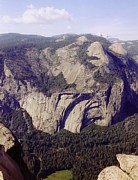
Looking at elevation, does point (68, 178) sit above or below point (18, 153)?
below

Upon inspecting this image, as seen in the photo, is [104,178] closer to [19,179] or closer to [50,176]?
[19,179]

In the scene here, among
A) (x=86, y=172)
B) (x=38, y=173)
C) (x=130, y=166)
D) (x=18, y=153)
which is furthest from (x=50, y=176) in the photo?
(x=130, y=166)

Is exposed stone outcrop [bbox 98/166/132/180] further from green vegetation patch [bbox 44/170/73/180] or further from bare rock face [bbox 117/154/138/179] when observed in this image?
green vegetation patch [bbox 44/170/73/180]

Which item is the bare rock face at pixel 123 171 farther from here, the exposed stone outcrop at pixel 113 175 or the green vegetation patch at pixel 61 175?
the green vegetation patch at pixel 61 175

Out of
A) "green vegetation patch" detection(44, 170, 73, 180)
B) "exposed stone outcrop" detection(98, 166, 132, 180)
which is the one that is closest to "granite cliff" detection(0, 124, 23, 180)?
"exposed stone outcrop" detection(98, 166, 132, 180)

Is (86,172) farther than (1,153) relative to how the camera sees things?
Yes

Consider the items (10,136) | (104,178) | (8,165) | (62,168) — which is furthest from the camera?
(62,168)

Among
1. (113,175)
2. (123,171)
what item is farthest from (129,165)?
(113,175)

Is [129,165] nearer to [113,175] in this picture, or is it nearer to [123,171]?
[123,171]
